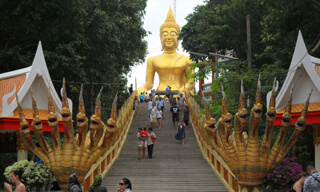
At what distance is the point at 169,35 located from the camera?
138 feet

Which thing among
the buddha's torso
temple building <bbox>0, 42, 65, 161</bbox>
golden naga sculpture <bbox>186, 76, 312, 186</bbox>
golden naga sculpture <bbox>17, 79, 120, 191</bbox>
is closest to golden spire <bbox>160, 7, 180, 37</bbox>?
the buddha's torso

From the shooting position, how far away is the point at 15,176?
8.53 metres

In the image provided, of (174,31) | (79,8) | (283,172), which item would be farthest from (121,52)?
(283,172)

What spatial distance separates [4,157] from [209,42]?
15.0 meters

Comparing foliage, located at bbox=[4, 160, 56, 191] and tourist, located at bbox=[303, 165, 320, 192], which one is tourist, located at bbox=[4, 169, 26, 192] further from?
tourist, located at bbox=[303, 165, 320, 192]

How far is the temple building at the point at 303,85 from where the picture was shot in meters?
13.5

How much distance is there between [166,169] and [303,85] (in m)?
6.18

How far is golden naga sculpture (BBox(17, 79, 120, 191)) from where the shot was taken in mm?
12766

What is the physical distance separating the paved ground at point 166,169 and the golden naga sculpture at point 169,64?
17232 millimetres

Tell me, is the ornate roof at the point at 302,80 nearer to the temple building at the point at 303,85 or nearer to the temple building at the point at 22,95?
the temple building at the point at 303,85

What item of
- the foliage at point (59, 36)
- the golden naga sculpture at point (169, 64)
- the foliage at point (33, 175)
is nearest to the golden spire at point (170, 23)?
the golden naga sculpture at point (169, 64)

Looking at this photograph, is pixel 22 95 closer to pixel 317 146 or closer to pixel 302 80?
pixel 302 80

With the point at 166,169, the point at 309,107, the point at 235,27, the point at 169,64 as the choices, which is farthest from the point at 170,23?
the point at 309,107

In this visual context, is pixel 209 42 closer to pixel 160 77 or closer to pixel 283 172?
pixel 160 77
